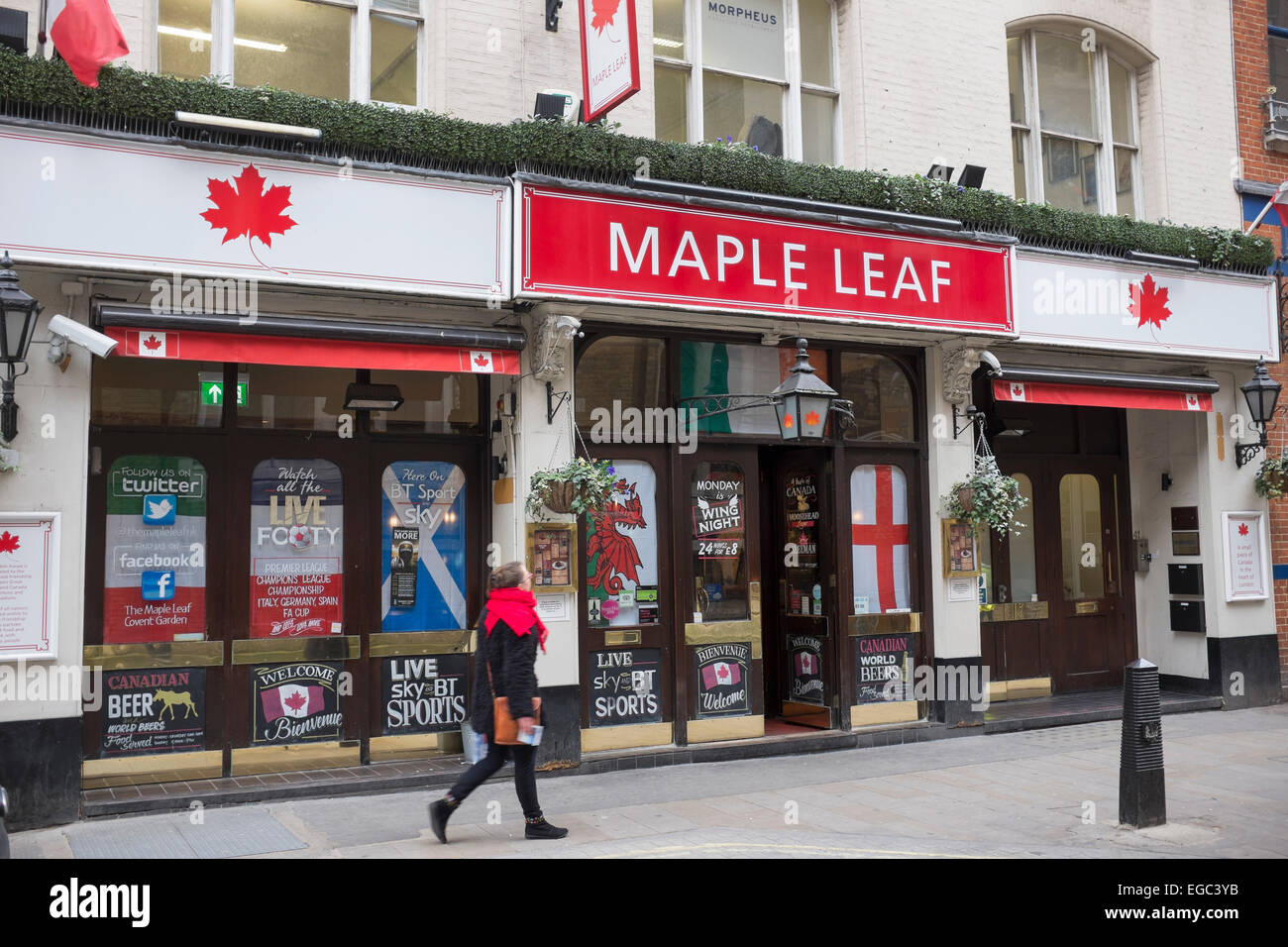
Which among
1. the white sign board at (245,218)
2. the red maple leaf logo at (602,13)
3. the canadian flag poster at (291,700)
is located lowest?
the canadian flag poster at (291,700)

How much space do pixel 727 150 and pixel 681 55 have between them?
149 centimetres

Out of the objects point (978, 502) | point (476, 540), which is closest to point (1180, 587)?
point (978, 502)

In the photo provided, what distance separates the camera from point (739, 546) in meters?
10.5

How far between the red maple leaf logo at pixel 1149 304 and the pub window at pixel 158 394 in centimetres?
911

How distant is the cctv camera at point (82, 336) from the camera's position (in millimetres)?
7461

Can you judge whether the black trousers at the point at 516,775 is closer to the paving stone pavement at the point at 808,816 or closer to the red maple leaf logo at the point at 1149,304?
the paving stone pavement at the point at 808,816

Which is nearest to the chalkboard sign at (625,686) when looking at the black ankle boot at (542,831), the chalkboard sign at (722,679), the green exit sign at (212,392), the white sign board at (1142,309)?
the chalkboard sign at (722,679)

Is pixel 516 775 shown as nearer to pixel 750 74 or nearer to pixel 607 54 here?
pixel 607 54

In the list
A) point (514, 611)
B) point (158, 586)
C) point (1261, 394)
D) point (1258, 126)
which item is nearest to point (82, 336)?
point (158, 586)

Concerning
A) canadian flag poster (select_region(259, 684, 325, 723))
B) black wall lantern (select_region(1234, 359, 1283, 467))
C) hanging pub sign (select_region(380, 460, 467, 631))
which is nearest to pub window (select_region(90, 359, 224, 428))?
hanging pub sign (select_region(380, 460, 467, 631))

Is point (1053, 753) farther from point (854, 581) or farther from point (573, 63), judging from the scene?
point (573, 63)

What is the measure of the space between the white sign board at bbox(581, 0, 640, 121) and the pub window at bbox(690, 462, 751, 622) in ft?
11.1

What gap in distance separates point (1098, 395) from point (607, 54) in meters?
6.26

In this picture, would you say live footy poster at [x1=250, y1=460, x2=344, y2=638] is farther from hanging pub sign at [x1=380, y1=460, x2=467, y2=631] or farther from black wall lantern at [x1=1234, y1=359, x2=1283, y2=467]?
black wall lantern at [x1=1234, y1=359, x2=1283, y2=467]
